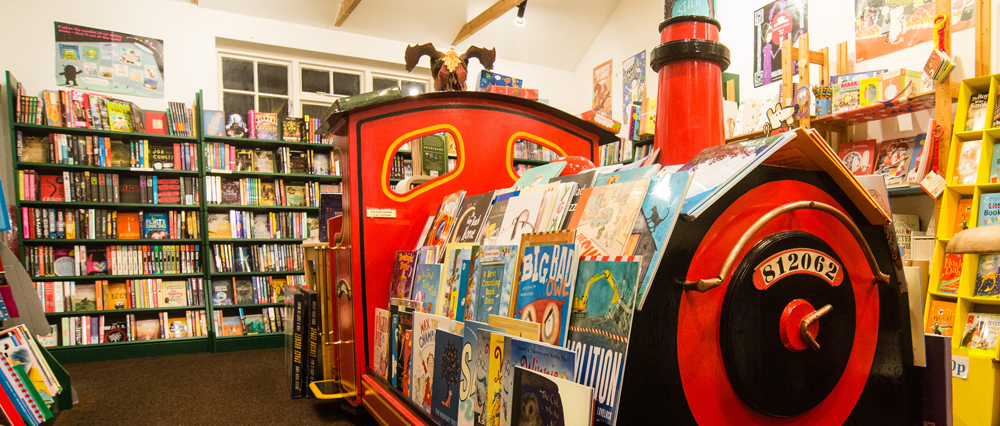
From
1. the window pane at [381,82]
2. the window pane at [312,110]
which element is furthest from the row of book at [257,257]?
the window pane at [381,82]

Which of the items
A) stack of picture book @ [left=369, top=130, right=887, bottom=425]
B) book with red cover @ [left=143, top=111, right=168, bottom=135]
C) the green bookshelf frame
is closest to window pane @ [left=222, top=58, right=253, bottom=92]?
the green bookshelf frame

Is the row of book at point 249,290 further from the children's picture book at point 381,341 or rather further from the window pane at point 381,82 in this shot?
the children's picture book at point 381,341

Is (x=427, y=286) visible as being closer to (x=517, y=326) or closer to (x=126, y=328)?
(x=517, y=326)

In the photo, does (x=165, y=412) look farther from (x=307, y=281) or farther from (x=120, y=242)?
(x=120, y=242)

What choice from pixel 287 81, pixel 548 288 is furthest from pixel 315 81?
pixel 548 288

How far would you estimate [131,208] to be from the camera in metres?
4.25

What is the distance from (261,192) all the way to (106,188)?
114cm

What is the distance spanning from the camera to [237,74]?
16.5 feet

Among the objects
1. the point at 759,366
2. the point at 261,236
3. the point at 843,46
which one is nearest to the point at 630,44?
the point at 843,46

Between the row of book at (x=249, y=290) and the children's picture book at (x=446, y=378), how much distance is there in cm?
375

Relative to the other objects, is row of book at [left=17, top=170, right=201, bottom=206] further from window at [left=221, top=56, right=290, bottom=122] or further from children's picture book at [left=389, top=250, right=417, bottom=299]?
children's picture book at [left=389, top=250, right=417, bottom=299]

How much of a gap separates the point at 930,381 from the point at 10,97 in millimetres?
5427

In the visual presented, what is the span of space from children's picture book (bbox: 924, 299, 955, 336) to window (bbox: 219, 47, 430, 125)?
4.29 m

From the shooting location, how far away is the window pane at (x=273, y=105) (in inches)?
203
